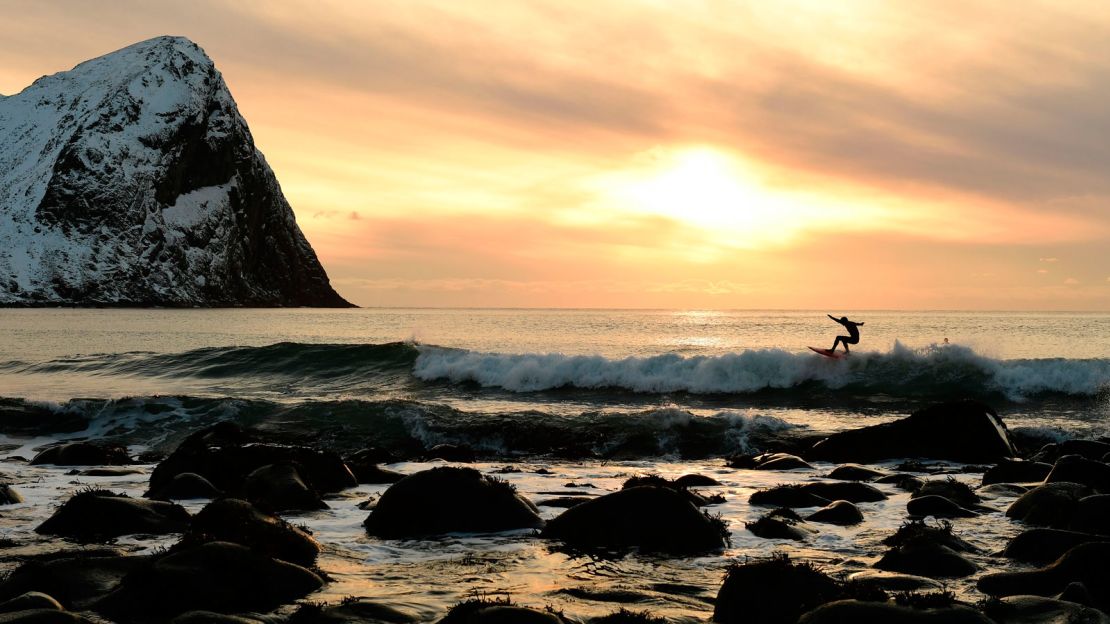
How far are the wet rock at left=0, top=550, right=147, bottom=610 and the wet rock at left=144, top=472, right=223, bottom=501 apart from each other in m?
4.70

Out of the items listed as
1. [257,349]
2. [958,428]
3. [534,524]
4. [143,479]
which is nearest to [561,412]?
[958,428]

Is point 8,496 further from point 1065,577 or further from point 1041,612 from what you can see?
point 1065,577

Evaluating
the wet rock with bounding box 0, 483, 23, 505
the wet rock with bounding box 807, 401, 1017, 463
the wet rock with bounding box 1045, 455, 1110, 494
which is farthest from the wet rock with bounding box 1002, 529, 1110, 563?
the wet rock with bounding box 0, 483, 23, 505

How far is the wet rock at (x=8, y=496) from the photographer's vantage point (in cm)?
1273

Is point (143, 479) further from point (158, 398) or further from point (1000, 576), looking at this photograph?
point (1000, 576)

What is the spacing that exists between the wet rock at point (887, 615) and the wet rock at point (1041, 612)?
46 cm

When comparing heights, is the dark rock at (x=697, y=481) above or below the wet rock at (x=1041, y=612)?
below

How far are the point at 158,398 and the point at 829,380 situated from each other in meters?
23.6

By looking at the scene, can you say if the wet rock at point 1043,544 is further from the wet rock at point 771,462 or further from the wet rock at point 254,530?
the wet rock at point 771,462

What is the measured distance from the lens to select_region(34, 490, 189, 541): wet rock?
1046 cm

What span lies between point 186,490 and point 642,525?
745cm

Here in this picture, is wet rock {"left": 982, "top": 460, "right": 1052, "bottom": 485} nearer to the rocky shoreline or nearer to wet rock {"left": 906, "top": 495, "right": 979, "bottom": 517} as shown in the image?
the rocky shoreline

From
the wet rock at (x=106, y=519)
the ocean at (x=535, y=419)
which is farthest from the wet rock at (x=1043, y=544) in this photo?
the wet rock at (x=106, y=519)

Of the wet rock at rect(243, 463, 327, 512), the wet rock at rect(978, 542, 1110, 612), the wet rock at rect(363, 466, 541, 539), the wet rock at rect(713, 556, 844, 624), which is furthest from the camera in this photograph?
the wet rock at rect(243, 463, 327, 512)
